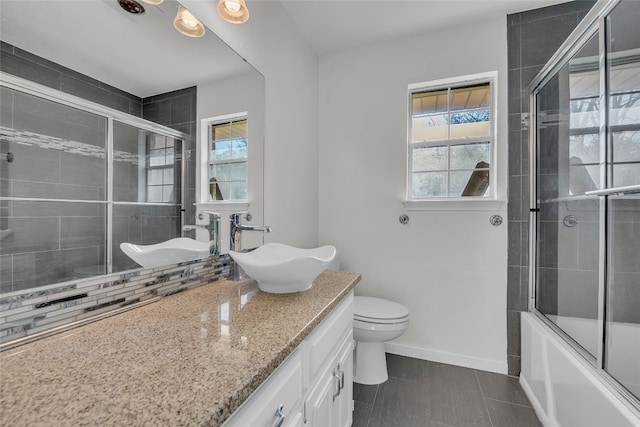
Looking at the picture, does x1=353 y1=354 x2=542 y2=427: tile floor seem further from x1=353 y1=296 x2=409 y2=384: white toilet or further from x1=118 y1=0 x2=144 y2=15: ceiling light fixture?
x1=118 y1=0 x2=144 y2=15: ceiling light fixture

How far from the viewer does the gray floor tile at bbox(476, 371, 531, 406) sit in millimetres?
1632

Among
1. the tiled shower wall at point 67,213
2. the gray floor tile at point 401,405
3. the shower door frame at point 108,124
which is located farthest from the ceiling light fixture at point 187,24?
the gray floor tile at point 401,405

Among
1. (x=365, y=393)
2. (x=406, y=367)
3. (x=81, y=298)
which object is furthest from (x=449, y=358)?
(x=81, y=298)

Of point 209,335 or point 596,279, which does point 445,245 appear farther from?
point 209,335

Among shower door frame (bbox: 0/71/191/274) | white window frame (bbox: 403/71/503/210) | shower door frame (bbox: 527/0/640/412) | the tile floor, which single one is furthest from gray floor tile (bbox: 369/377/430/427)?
shower door frame (bbox: 0/71/191/274)

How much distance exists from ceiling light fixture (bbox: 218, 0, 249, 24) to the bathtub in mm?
2204

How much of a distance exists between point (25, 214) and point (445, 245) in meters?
2.16

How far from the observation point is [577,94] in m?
1.65

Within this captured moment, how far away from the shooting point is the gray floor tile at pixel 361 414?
1.44 m

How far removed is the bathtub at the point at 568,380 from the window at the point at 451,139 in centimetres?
95

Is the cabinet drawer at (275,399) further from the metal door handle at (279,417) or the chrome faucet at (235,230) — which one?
the chrome faucet at (235,230)

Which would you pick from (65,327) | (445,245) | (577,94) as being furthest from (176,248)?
(577,94)

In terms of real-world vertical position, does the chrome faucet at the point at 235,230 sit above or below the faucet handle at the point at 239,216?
below

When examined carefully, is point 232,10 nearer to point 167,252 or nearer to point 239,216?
point 239,216
